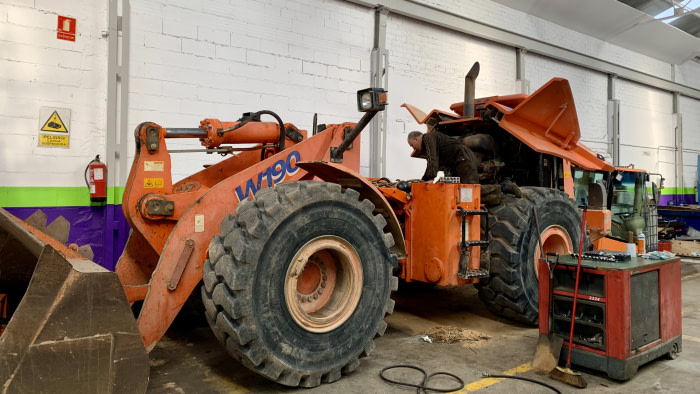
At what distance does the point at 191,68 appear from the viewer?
660 cm

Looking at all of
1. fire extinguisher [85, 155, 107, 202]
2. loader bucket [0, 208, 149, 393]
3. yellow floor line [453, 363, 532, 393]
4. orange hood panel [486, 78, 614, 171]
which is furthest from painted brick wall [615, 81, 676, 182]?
loader bucket [0, 208, 149, 393]

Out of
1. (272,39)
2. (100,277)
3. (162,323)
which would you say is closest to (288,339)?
(162,323)

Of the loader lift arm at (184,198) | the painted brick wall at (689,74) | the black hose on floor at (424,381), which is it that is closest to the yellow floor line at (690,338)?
the black hose on floor at (424,381)

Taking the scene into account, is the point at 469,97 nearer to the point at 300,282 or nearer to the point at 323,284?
the point at 323,284

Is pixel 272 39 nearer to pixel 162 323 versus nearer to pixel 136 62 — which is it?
pixel 136 62

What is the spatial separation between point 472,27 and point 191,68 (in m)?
6.04

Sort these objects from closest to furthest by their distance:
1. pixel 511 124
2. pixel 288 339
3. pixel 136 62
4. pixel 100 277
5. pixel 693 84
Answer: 1. pixel 100 277
2. pixel 288 339
3. pixel 511 124
4. pixel 136 62
5. pixel 693 84

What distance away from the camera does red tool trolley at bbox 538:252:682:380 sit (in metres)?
3.53

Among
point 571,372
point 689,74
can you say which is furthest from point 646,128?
point 571,372

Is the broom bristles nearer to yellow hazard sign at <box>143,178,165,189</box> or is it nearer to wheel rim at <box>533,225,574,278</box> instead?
wheel rim at <box>533,225,574,278</box>

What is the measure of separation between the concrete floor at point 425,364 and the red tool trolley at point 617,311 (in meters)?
0.17

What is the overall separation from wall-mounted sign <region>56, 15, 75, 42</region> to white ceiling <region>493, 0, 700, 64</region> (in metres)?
8.45

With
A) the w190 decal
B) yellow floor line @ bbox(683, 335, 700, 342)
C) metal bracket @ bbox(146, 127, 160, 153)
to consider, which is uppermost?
metal bracket @ bbox(146, 127, 160, 153)

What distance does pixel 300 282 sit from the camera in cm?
361
